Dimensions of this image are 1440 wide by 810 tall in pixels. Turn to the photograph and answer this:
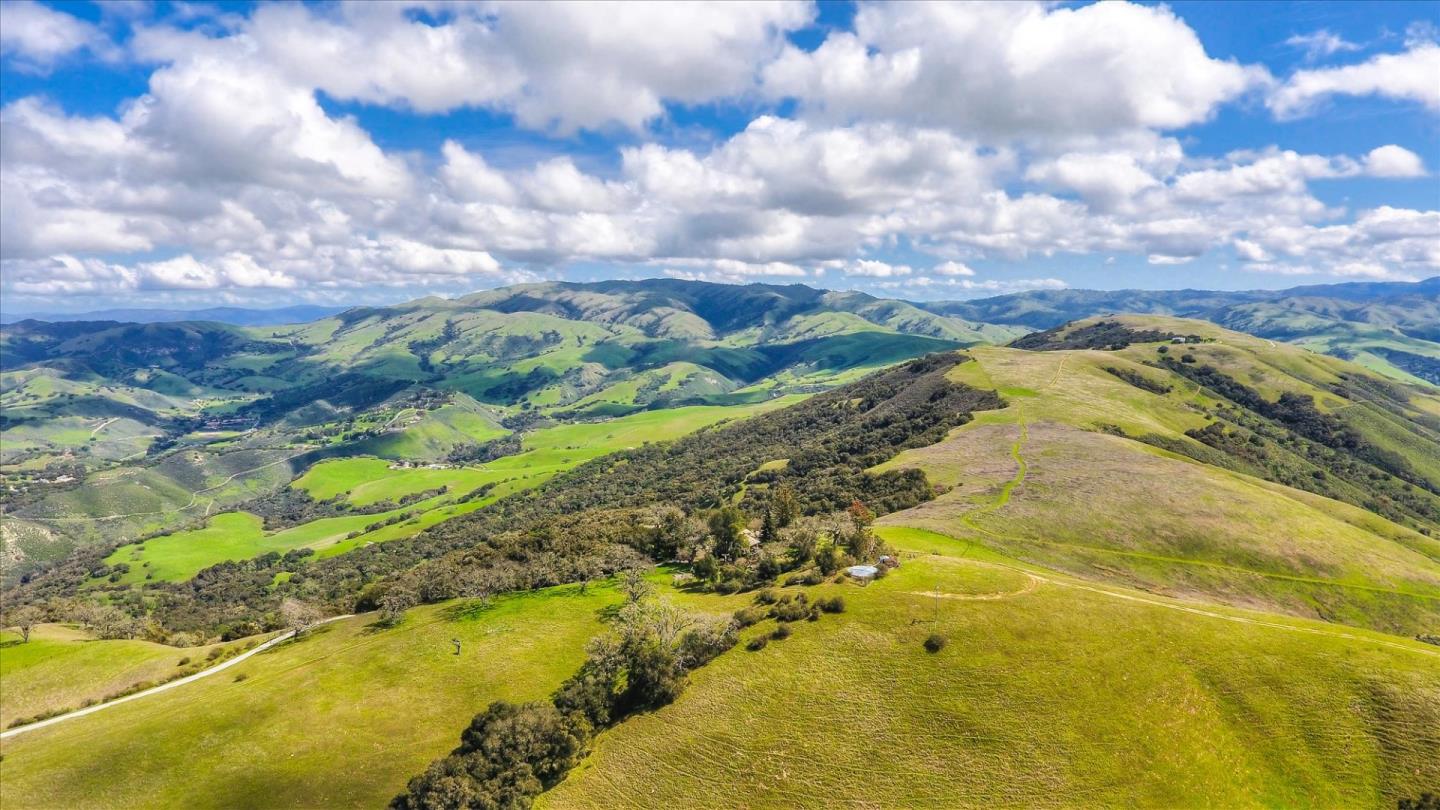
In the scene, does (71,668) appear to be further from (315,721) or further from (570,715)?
(570,715)

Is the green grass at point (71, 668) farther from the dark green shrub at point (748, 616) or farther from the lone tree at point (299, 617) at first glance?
the dark green shrub at point (748, 616)

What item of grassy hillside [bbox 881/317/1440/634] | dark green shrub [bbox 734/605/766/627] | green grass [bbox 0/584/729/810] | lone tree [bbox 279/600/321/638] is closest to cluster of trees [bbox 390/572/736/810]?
dark green shrub [bbox 734/605/766/627]

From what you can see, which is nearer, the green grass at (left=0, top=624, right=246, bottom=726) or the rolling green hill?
the rolling green hill

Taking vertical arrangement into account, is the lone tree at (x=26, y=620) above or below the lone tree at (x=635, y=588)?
below

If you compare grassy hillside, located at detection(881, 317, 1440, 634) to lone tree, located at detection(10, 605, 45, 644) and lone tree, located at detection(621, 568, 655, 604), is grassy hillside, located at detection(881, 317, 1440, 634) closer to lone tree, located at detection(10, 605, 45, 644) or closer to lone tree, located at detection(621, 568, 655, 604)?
lone tree, located at detection(621, 568, 655, 604)

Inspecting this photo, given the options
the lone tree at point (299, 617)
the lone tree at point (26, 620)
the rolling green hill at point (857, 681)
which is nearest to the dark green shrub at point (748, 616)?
the rolling green hill at point (857, 681)
